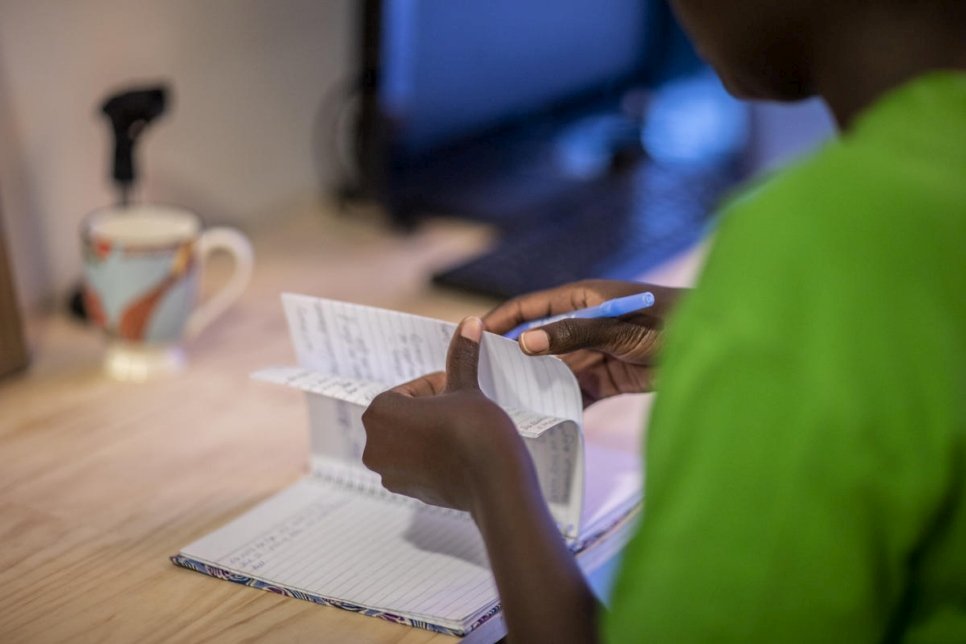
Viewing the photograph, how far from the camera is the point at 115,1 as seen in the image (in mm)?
1155

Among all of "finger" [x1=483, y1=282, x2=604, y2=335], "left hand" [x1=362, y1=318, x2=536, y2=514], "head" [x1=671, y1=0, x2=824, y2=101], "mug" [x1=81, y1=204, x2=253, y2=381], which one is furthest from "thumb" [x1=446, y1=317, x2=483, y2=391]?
"mug" [x1=81, y1=204, x2=253, y2=381]

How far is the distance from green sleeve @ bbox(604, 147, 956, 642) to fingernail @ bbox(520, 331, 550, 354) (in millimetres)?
255

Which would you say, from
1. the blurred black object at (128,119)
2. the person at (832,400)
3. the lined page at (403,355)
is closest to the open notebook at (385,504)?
the lined page at (403,355)

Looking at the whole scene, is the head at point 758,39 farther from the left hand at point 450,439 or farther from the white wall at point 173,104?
the white wall at point 173,104

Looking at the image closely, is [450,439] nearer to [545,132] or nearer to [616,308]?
[616,308]

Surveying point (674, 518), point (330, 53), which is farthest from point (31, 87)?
point (674, 518)

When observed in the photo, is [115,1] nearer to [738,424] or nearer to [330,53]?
[330,53]

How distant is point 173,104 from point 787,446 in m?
0.97

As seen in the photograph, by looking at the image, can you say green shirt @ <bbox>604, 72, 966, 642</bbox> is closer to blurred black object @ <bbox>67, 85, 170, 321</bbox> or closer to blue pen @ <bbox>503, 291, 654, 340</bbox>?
blue pen @ <bbox>503, 291, 654, 340</bbox>

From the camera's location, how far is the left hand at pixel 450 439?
0.63m

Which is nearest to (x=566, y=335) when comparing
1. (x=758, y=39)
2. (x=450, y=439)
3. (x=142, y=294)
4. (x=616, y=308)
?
(x=616, y=308)

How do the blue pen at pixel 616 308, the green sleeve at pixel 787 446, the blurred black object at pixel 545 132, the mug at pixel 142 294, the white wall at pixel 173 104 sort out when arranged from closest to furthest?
the green sleeve at pixel 787 446 → the blue pen at pixel 616 308 → the mug at pixel 142 294 → the white wall at pixel 173 104 → the blurred black object at pixel 545 132

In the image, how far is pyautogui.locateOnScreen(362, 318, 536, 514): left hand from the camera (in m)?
0.63

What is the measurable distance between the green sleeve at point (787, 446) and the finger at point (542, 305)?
0.35 m
